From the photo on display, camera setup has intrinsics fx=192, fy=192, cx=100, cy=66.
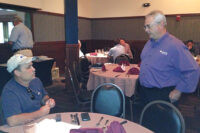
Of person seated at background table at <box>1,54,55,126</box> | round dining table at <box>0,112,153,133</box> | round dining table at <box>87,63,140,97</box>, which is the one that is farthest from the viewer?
round dining table at <box>87,63,140,97</box>

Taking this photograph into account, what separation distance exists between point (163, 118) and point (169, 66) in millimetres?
602

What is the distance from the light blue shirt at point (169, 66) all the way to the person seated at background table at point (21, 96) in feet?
3.66

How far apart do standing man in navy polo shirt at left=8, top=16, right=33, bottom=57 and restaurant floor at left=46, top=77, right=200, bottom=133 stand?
1.33 metres

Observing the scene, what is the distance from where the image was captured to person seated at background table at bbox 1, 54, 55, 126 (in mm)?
1559

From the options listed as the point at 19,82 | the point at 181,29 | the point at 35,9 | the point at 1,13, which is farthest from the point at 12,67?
the point at 181,29

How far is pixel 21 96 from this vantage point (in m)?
1.70

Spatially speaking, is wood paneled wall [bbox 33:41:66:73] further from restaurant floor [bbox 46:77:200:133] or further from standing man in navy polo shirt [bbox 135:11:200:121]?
standing man in navy polo shirt [bbox 135:11:200:121]

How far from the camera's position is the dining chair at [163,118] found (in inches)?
62.3

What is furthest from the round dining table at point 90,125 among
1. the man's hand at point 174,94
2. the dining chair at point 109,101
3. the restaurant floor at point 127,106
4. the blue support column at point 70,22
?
the blue support column at point 70,22

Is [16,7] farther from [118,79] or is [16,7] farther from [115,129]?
[115,129]

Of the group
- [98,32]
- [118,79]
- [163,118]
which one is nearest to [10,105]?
[163,118]

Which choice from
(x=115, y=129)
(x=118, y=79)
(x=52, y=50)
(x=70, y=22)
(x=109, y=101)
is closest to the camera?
(x=115, y=129)

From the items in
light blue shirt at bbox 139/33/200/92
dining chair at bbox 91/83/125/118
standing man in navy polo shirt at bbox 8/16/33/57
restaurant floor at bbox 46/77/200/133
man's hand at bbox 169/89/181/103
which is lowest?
restaurant floor at bbox 46/77/200/133

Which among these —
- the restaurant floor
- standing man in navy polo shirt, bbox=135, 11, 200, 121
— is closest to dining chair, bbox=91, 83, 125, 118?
standing man in navy polo shirt, bbox=135, 11, 200, 121
